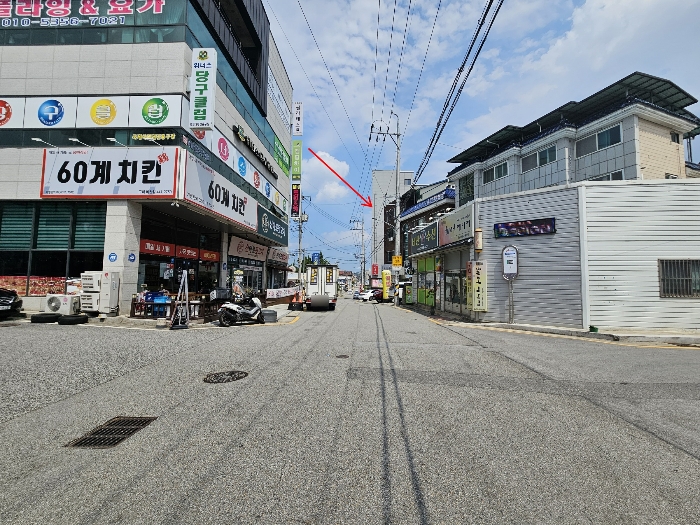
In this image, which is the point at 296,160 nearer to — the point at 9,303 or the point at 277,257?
the point at 277,257

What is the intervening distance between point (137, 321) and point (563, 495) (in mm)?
14056

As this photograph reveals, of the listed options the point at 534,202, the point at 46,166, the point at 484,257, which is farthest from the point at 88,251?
the point at 534,202

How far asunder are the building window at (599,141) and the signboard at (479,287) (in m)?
13.9

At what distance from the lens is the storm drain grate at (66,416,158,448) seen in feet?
12.6

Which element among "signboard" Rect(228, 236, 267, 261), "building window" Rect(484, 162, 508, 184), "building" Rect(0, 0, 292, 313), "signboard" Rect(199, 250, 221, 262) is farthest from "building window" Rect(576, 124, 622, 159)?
"signboard" Rect(199, 250, 221, 262)

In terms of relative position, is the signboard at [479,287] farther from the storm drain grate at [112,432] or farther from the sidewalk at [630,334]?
the storm drain grate at [112,432]

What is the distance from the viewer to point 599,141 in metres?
23.0

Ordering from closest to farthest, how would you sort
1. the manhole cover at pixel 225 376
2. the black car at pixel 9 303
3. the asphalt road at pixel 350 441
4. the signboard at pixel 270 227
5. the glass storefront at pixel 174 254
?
the asphalt road at pixel 350 441 → the manhole cover at pixel 225 376 → the black car at pixel 9 303 → the glass storefront at pixel 174 254 → the signboard at pixel 270 227

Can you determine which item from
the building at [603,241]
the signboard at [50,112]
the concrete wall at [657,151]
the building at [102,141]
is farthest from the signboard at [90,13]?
the concrete wall at [657,151]

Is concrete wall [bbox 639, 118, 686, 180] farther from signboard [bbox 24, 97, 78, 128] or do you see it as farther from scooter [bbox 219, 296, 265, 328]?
signboard [bbox 24, 97, 78, 128]

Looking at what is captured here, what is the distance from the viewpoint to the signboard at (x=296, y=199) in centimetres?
4188

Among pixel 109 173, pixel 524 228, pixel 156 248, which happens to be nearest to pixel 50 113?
pixel 109 173

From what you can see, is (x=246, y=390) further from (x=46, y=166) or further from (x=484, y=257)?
(x=46, y=166)

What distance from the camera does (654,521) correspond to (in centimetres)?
263
